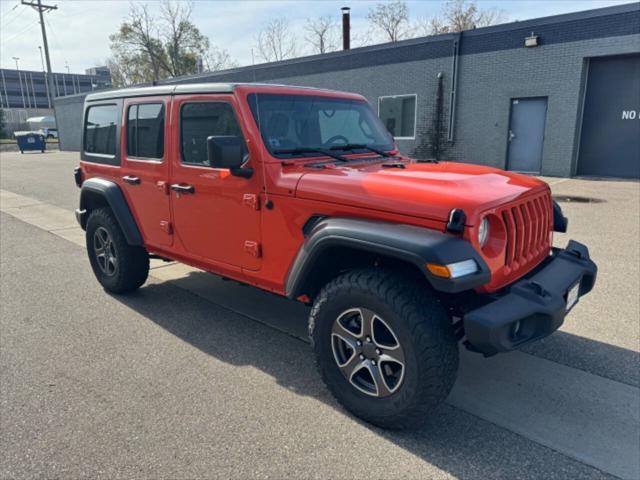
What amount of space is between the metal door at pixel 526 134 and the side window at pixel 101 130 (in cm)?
1292

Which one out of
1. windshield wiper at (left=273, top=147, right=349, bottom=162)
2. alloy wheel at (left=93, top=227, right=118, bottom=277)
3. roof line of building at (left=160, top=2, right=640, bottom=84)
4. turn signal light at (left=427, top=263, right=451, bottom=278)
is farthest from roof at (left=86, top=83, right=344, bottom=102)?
roof line of building at (left=160, top=2, right=640, bottom=84)

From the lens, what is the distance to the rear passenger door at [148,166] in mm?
4055

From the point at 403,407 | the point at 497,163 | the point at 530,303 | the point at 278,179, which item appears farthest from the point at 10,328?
the point at 497,163

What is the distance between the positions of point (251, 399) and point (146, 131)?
2518 millimetres

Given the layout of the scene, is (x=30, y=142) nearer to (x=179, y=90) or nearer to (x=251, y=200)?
(x=179, y=90)

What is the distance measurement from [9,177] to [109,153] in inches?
637

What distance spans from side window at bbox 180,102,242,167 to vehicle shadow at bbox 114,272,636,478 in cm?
145

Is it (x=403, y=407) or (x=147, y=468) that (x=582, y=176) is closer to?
(x=403, y=407)

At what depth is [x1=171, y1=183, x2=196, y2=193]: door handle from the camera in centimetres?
378

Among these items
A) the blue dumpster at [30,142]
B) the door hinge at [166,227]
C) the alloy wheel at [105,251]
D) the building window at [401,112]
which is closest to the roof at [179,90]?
the door hinge at [166,227]

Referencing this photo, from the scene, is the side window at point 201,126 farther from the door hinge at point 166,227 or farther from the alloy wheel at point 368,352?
the alloy wheel at point 368,352

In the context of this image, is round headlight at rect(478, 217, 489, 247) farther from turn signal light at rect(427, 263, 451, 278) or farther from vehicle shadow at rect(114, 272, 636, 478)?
vehicle shadow at rect(114, 272, 636, 478)

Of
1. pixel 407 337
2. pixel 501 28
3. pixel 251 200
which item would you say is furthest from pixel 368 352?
pixel 501 28

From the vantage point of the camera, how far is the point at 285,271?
10.5ft
